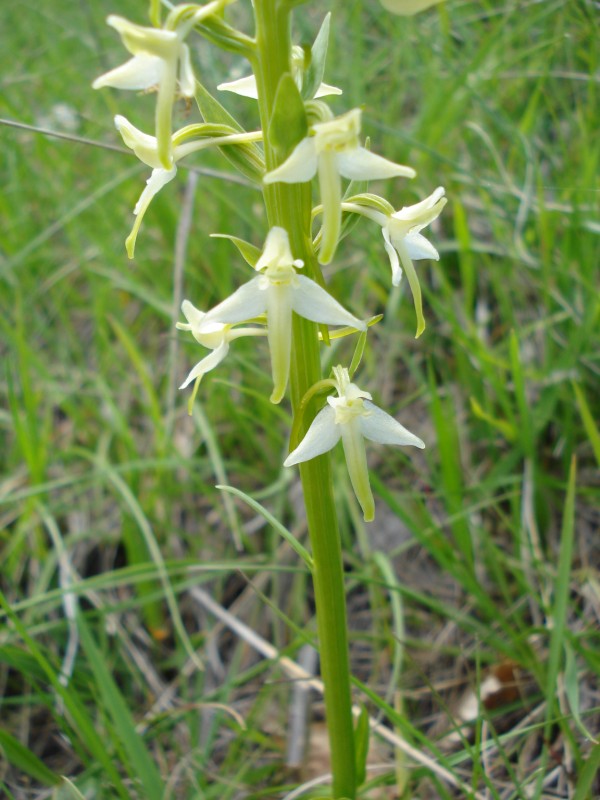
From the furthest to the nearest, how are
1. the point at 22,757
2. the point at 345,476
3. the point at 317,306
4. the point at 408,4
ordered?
the point at 345,476
the point at 22,757
the point at 317,306
the point at 408,4

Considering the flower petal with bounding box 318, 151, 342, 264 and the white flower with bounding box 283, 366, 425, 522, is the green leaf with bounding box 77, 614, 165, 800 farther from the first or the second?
the flower petal with bounding box 318, 151, 342, 264

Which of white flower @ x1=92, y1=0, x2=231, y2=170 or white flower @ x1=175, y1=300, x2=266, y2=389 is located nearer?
white flower @ x1=92, y1=0, x2=231, y2=170

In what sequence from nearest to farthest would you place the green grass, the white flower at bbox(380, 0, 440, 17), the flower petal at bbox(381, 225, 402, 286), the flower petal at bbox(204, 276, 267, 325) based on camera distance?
the white flower at bbox(380, 0, 440, 17) → the flower petal at bbox(204, 276, 267, 325) → the flower petal at bbox(381, 225, 402, 286) → the green grass

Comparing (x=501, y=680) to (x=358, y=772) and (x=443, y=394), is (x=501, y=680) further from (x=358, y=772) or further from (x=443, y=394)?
(x=443, y=394)

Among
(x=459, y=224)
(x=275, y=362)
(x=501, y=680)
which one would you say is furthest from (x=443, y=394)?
(x=275, y=362)

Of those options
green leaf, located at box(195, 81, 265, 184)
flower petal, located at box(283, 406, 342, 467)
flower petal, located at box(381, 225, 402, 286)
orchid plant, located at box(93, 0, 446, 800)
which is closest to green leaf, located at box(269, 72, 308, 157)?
orchid plant, located at box(93, 0, 446, 800)

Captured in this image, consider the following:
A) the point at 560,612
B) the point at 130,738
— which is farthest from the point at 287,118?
the point at 130,738

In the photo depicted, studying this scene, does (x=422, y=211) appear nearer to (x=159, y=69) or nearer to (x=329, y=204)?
(x=329, y=204)

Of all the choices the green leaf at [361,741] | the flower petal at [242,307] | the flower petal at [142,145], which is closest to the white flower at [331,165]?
the flower petal at [242,307]
